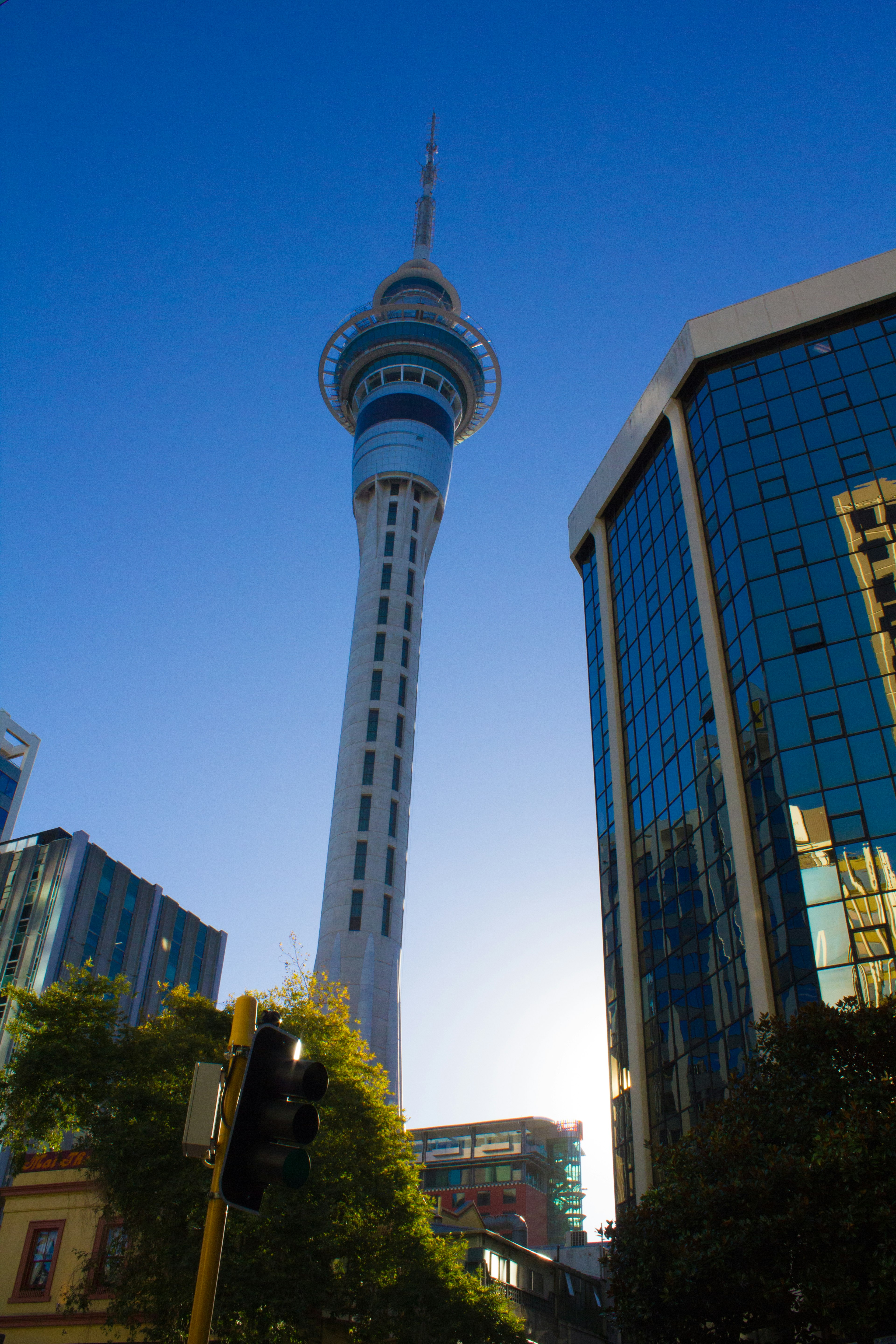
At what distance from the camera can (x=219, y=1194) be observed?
639 centimetres

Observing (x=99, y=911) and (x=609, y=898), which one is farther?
(x=99, y=911)

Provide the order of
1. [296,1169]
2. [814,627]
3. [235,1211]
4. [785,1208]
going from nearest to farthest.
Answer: [296,1169]
[785,1208]
[235,1211]
[814,627]

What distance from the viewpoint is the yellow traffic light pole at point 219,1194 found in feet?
21.6

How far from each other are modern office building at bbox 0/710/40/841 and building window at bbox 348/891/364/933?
2032 inches

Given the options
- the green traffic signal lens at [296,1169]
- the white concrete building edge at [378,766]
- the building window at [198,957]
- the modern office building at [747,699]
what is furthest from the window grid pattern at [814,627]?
the building window at [198,957]

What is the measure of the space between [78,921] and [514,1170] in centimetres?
4980

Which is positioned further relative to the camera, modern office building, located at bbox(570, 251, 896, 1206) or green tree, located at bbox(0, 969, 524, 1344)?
modern office building, located at bbox(570, 251, 896, 1206)

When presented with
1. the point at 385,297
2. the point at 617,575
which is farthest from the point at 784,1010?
the point at 385,297

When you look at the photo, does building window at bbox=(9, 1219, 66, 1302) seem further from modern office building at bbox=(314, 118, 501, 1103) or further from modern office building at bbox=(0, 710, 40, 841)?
modern office building at bbox=(0, 710, 40, 841)

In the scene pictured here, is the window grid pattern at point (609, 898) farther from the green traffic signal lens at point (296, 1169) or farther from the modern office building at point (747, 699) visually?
the green traffic signal lens at point (296, 1169)

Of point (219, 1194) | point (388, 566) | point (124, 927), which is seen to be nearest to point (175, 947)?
point (124, 927)

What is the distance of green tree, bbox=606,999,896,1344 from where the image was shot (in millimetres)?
18109

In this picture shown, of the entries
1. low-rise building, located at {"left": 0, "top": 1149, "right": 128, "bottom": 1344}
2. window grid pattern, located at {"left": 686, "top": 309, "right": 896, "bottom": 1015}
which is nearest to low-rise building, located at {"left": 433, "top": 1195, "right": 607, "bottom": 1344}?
low-rise building, located at {"left": 0, "top": 1149, "right": 128, "bottom": 1344}

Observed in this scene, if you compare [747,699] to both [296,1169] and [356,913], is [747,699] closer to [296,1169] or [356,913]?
[296,1169]
